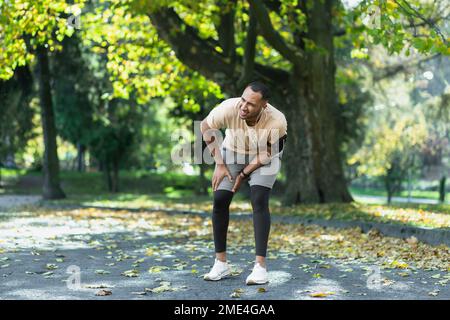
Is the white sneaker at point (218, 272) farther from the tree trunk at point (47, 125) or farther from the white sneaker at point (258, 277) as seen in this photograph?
the tree trunk at point (47, 125)

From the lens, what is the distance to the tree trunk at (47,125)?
2362 cm

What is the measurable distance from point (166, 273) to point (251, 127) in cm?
191

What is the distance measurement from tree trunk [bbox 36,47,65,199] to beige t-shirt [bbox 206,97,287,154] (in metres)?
17.9

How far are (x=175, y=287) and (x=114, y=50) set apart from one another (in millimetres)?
15991

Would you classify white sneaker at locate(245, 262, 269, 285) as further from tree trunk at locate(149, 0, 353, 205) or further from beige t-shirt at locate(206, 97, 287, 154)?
tree trunk at locate(149, 0, 353, 205)

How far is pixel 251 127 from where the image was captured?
655 cm

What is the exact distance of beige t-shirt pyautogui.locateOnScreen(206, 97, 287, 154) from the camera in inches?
257

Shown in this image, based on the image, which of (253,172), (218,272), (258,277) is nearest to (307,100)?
(253,172)

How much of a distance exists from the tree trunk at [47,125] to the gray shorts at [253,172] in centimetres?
1772

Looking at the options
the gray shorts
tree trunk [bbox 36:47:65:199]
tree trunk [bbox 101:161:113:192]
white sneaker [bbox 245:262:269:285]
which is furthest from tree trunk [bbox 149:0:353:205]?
tree trunk [bbox 101:161:113:192]

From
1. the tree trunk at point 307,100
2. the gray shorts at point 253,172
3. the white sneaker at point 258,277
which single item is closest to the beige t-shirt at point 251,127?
the gray shorts at point 253,172

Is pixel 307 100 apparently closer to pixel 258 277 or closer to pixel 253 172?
pixel 253 172
